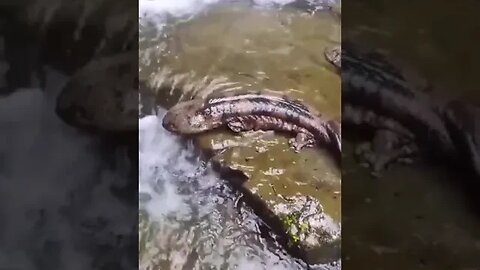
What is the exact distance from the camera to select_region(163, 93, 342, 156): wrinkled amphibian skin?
3.73ft

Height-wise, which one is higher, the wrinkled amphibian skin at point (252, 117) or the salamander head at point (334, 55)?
the salamander head at point (334, 55)

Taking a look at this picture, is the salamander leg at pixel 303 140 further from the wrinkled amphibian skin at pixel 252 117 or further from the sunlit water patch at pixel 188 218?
the sunlit water patch at pixel 188 218

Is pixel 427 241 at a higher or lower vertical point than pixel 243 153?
lower

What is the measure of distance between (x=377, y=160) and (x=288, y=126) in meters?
0.19

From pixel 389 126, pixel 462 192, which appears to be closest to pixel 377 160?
pixel 389 126

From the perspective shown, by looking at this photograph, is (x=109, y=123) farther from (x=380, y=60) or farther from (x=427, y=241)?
(x=427, y=241)

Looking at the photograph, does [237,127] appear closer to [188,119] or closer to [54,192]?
[188,119]

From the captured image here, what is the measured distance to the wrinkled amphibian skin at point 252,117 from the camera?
1.14 metres

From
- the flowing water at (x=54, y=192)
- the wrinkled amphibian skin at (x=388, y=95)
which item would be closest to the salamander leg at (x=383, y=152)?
the wrinkled amphibian skin at (x=388, y=95)

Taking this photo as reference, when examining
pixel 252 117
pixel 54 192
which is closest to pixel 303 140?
pixel 252 117

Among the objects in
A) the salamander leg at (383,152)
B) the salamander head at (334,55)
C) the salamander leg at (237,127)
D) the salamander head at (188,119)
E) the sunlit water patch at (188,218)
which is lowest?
the sunlit water patch at (188,218)

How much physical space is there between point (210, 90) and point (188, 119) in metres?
0.07

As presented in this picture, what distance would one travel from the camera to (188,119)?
1.14 m

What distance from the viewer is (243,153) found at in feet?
3.74
